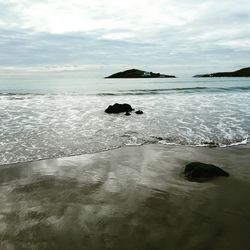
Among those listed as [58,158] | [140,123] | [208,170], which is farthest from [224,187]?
[140,123]

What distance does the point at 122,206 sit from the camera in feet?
20.4

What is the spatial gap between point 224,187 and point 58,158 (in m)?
5.44

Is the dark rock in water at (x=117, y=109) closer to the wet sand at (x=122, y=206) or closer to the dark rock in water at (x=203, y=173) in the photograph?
the wet sand at (x=122, y=206)

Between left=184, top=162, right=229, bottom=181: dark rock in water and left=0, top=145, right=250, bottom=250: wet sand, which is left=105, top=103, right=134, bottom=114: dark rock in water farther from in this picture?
left=184, top=162, right=229, bottom=181: dark rock in water

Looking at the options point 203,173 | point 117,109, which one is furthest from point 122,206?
point 117,109

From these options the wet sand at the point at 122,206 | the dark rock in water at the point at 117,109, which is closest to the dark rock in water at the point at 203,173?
the wet sand at the point at 122,206

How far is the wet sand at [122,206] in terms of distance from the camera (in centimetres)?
495

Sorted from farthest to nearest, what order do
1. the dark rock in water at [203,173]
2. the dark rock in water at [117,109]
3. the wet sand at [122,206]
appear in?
1. the dark rock in water at [117,109]
2. the dark rock in water at [203,173]
3. the wet sand at [122,206]

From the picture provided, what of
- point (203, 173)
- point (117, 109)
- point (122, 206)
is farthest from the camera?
point (117, 109)

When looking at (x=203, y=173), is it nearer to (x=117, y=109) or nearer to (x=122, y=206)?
(x=122, y=206)

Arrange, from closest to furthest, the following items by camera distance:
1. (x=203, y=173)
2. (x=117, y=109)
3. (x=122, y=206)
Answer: (x=122, y=206) < (x=203, y=173) < (x=117, y=109)

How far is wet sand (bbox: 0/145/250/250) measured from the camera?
4.95m

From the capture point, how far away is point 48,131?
1484cm

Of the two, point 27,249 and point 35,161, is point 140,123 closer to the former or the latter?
point 35,161
